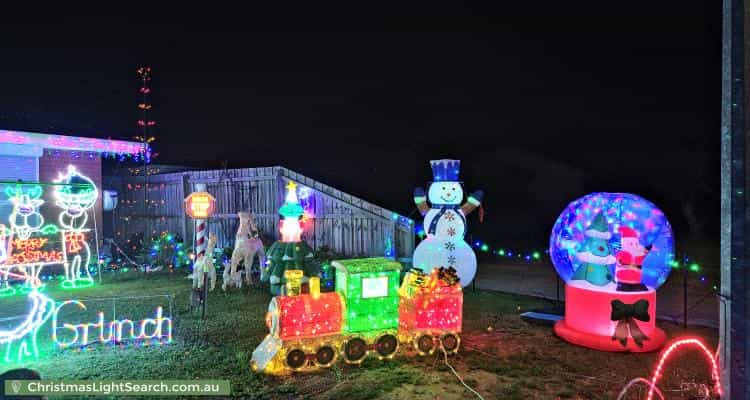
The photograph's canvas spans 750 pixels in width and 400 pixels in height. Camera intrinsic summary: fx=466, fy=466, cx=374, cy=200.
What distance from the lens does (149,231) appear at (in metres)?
18.0

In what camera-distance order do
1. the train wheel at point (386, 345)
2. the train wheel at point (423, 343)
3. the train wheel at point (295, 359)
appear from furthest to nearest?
the train wheel at point (423, 343) → the train wheel at point (386, 345) → the train wheel at point (295, 359)

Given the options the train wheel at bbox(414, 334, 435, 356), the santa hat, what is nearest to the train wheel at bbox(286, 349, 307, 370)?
the train wheel at bbox(414, 334, 435, 356)

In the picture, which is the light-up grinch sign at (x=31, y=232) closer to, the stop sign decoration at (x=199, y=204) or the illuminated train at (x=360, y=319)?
the stop sign decoration at (x=199, y=204)

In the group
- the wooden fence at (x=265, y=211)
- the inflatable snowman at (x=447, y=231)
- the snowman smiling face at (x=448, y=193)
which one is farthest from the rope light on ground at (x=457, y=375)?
the wooden fence at (x=265, y=211)

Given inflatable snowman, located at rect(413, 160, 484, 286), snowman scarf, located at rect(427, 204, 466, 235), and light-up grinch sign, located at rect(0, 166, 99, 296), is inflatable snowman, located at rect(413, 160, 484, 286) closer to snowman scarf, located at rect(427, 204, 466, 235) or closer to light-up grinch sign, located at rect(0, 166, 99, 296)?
snowman scarf, located at rect(427, 204, 466, 235)

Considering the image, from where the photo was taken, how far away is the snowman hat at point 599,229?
7.29 m

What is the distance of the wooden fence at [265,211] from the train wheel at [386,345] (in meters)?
6.13

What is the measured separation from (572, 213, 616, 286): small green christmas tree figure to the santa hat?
0.20 metres

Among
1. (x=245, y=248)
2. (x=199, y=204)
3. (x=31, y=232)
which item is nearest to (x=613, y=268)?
(x=199, y=204)

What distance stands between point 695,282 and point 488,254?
6.12 metres

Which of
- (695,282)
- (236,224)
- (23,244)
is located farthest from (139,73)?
(695,282)

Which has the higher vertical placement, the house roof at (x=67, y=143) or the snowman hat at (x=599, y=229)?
the house roof at (x=67, y=143)

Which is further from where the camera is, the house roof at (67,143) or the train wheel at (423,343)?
the house roof at (67,143)

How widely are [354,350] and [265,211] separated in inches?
373
